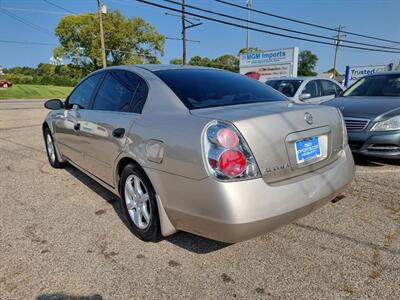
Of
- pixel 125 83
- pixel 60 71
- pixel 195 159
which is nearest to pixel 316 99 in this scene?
pixel 125 83

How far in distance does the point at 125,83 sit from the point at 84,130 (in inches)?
32.4

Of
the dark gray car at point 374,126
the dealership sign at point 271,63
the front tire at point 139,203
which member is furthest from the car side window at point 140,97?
the dealership sign at point 271,63

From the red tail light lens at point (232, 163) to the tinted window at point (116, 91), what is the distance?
4.23ft

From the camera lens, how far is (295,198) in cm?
208

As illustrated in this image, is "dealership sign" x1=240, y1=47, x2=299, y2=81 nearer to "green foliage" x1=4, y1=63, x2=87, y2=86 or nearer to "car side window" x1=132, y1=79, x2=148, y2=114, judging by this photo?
"car side window" x1=132, y1=79, x2=148, y2=114

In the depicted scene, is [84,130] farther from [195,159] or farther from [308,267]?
[308,267]

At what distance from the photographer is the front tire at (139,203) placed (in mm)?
2436

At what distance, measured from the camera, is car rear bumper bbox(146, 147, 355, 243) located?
189cm

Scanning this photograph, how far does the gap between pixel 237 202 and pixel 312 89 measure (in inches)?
268

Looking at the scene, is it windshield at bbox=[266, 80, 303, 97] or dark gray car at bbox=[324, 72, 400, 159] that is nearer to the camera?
dark gray car at bbox=[324, 72, 400, 159]

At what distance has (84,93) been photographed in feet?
12.8

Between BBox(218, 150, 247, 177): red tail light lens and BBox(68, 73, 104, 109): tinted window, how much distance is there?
231cm

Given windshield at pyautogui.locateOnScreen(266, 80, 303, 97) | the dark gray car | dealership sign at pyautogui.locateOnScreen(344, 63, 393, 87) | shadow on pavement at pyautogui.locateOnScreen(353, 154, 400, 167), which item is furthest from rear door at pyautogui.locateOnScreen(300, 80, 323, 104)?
dealership sign at pyautogui.locateOnScreen(344, 63, 393, 87)

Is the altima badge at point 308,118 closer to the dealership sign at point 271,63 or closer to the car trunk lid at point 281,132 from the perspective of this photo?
the car trunk lid at point 281,132
